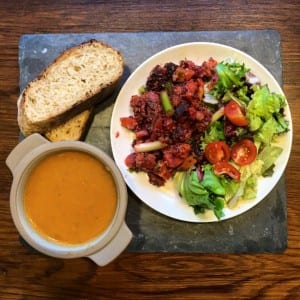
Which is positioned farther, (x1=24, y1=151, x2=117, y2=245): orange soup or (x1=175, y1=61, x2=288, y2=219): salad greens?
(x1=175, y1=61, x2=288, y2=219): salad greens

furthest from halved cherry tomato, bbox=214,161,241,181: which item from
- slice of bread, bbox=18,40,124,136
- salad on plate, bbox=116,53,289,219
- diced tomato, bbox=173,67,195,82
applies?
slice of bread, bbox=18,40,124,136

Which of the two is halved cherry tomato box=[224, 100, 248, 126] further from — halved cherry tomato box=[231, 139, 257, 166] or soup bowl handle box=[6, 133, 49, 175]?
soup bowl handle box=[6, 133, 49, 175]

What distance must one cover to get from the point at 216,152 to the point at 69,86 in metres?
0.46

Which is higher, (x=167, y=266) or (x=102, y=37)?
(x=102, y=37)

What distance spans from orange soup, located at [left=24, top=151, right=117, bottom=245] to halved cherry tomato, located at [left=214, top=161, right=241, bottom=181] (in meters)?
0.31

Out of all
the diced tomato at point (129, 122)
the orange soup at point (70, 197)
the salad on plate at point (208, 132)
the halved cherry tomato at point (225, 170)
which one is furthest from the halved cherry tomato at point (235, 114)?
the orange soup at point (70, 197)

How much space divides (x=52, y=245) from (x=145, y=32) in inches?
27.9

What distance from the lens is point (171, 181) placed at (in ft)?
5.15

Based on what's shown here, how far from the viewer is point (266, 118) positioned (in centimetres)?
151

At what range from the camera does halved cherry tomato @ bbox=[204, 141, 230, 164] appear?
151 centimetres

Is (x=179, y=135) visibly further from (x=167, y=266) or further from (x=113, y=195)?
(x=167, y=266)

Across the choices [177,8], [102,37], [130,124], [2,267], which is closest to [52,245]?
[2,267]

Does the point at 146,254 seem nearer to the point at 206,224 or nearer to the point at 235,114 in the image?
the point at 206,224

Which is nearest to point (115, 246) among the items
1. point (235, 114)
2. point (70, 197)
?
point (70, 197)
